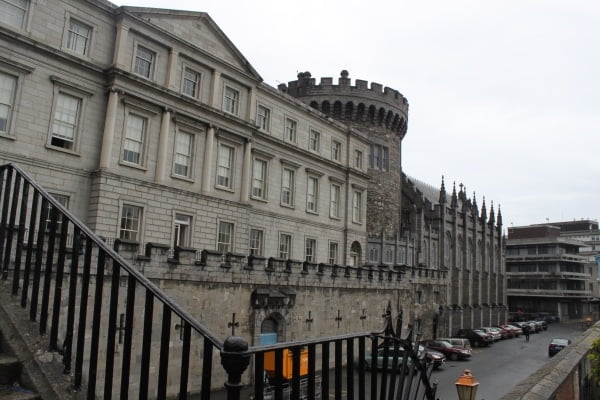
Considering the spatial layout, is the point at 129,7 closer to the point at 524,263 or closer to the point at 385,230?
the point at 385,230

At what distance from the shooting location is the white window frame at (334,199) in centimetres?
3353

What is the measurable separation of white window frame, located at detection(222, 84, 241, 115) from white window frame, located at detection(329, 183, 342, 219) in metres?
10.5

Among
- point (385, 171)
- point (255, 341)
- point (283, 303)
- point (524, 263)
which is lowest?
point (255, 341)

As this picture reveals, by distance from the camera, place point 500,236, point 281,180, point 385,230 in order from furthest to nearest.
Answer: point 500,236 < point 385,230 < point 281,180

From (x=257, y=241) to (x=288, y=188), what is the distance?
164 inches

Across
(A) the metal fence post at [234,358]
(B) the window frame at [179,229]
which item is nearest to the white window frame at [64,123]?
(B) the window frame at [179,229]

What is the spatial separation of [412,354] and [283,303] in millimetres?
17951

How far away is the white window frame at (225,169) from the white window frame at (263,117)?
3.60m

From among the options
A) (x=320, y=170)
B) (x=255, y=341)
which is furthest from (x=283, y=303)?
(x=320, y=170)

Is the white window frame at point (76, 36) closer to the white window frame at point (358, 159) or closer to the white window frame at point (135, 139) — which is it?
the white window frame at point (135, 139)

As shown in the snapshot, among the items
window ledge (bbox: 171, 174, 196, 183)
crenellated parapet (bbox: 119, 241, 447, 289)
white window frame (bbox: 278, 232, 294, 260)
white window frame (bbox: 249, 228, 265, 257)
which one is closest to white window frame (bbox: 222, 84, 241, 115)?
window ledge (bbox: 171, 174, 196, 183)

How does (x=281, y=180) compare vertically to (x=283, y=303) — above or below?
above

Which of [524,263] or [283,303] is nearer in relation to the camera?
[283,303]

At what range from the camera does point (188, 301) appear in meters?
18.1
